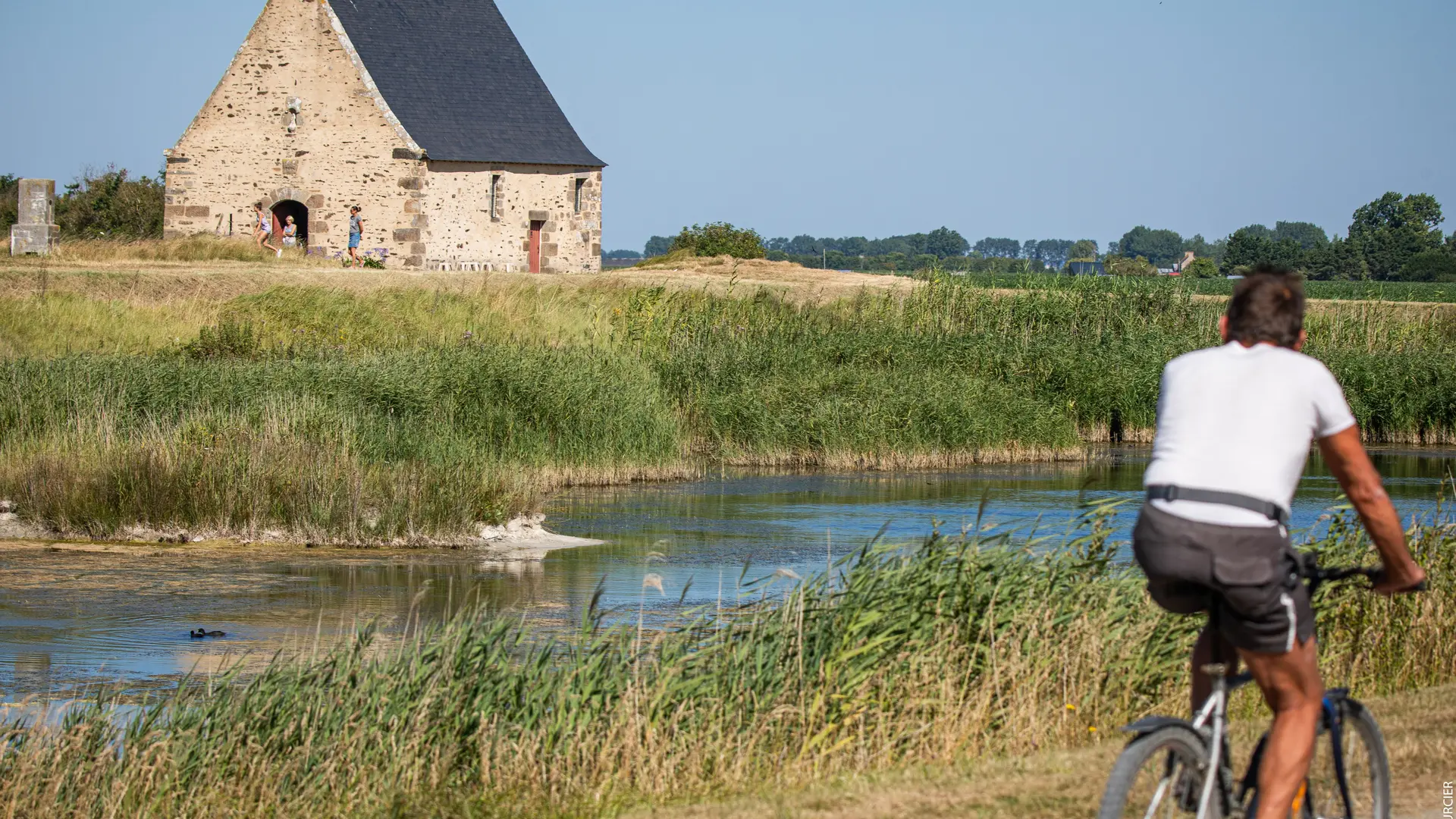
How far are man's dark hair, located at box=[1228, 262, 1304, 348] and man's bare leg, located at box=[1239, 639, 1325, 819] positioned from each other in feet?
2.89

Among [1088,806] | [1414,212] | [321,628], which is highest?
[1414,212]

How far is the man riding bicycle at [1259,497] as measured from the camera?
172 inches

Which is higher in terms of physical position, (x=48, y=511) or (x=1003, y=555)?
(x=1003, y=555)

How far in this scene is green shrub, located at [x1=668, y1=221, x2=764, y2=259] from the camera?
4980cm

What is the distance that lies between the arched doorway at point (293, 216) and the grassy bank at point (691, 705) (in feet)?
100

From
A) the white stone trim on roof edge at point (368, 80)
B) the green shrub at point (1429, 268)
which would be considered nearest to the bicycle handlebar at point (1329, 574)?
the white stone trim on roof edge at point (368, 80)

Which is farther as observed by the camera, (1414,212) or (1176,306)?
(1414,212)

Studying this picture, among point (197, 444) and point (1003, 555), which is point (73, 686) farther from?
point (197, 444)

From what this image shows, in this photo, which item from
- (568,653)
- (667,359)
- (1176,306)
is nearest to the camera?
(568,653)

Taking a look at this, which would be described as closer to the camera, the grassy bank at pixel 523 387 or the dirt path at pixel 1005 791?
the dirt path at pixel 1005 791

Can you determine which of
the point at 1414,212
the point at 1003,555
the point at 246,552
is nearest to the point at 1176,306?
the point at 246,552

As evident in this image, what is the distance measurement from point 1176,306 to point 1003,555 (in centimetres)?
2175

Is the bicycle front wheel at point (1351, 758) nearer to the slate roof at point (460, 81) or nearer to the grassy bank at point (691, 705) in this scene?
the grassy bank at point (691, 705)

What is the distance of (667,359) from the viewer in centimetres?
2439
